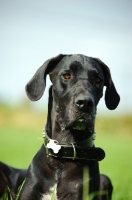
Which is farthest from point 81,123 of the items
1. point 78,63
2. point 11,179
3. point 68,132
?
point 11,179

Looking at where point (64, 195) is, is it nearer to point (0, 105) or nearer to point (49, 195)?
point (49, 195)

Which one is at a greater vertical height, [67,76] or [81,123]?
[67,76]

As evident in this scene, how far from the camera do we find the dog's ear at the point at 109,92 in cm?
666

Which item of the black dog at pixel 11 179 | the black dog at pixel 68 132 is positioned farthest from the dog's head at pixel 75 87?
the black dog at pixel 11 179

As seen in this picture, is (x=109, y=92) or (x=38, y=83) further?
(x=109, y=92)

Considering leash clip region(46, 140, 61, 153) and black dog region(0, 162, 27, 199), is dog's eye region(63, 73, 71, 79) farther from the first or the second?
black dog region(0, 162, 27, 199)

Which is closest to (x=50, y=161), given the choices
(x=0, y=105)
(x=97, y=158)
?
(x=97, y=158)

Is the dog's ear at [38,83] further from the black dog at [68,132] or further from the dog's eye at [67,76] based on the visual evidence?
the dog's eye at [67,76]

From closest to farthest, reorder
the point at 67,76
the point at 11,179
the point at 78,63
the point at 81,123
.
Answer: the point at 81,123 < the point at 67,76 < the point at 78,63 < the point at 11,179

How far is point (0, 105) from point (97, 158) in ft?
160

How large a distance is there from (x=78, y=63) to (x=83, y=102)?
2.60ft

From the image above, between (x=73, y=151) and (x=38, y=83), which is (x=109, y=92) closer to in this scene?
(x=38, y=83)

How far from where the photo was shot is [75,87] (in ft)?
19.4

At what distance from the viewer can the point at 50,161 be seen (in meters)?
6.04
